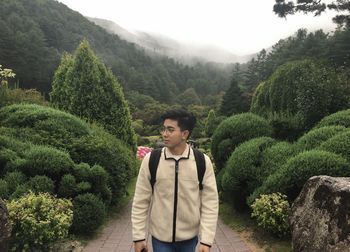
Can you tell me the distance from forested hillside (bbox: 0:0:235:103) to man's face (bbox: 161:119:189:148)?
47521mm

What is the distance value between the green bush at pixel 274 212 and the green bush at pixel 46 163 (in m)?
3.36

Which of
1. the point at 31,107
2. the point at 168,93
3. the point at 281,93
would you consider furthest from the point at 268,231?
the point at 168,93

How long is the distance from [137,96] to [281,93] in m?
47.6

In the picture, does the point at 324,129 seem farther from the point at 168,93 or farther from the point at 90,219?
the point at 168,93

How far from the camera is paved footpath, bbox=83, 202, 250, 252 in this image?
20.4ft

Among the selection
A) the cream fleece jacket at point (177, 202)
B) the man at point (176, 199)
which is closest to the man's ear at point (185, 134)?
the man at point (176, 199)

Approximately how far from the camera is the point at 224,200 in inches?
367

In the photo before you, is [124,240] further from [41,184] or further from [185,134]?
[185,134]

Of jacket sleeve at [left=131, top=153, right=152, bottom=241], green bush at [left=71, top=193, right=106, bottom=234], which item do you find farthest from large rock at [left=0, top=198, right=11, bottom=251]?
jacket sleeve at [left=131, top=153, right=152, bottom=241]

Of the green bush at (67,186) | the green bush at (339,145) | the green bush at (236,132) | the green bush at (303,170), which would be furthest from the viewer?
the green bush at (236,132)

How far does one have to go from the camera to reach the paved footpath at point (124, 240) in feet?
20.4

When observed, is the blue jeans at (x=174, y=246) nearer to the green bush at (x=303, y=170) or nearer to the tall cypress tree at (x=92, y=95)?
the green bush at (x=303, y=170)

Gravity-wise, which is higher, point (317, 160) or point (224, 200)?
point (317, 160)

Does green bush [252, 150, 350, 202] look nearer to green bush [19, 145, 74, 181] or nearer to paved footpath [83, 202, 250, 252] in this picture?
paved footpath [83, 202, 250, 252]
